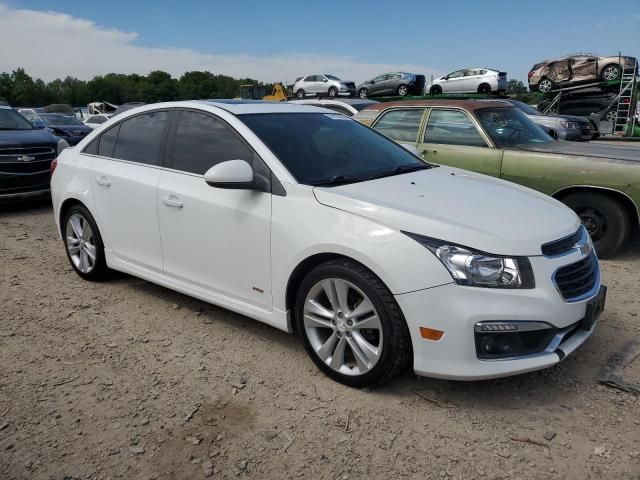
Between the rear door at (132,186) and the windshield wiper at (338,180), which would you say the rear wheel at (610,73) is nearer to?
the windshield wiper at (338,180)

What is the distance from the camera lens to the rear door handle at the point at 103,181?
438cm

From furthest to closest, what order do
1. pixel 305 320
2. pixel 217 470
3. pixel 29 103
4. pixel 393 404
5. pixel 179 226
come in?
1. pixel 29 103
2. pixel 179 226
3. pixel 305 320
4. pixel 393 404
5. pixel 217 470

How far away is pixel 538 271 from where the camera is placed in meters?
2.78

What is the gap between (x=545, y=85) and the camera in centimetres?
2138

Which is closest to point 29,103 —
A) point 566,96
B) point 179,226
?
point 566,96

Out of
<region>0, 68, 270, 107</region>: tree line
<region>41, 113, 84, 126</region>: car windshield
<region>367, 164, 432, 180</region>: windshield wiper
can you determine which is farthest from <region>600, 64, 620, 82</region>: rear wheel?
<region>0, 68, 270, 107</region>: tree line

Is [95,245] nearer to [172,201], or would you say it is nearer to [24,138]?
[172,201]

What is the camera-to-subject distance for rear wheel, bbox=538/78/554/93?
21.3 metres

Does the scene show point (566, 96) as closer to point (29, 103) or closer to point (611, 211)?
point (611, 211)

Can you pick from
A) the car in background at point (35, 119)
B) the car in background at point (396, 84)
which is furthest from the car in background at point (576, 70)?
the car in background at point (35, 119)

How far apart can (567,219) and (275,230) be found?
5.84 ft

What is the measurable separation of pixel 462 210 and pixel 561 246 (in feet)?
1.89

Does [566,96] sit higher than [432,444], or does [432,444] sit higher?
[566,96]

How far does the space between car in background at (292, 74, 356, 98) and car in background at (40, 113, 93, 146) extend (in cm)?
1219
